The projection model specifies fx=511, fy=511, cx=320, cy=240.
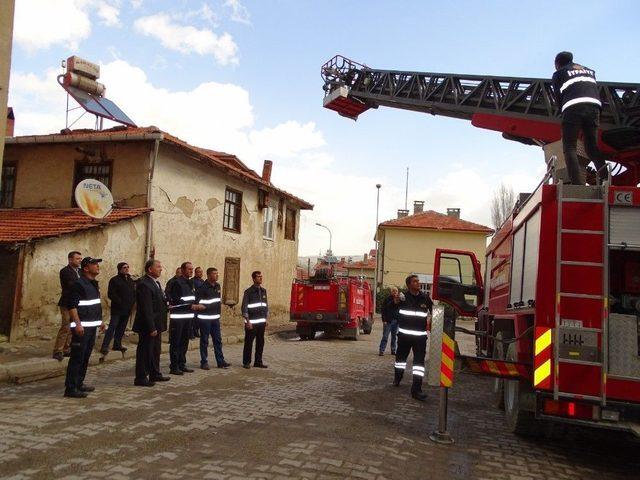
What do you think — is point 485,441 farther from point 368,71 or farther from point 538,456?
point 368,71

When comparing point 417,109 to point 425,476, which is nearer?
point 425,476

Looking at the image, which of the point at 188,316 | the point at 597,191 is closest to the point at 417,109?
the point at 188,316

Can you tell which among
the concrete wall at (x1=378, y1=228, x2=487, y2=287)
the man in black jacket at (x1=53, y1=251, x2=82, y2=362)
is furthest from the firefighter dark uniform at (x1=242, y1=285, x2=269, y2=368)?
the concrete wall at (x1=378, y1=228, x2=487, y2=287)

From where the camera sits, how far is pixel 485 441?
540cm

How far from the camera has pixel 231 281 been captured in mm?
17844

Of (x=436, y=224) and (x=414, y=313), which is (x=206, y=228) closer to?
(x=414, y=313)

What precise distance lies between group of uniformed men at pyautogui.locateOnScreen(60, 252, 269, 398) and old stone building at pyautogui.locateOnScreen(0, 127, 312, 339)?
3.00 m

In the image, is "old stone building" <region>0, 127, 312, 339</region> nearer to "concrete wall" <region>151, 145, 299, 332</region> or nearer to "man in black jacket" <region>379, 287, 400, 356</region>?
"concrete wall" <region>151, 145, 299, 332</region>

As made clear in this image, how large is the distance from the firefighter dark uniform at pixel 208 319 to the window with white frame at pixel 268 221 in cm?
1083

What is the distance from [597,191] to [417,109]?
9.44 meters

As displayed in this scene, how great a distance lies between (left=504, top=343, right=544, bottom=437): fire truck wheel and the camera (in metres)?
5.06

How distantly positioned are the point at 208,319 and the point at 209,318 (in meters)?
0.03

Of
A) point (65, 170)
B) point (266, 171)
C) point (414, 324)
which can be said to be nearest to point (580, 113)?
point (414, 324)

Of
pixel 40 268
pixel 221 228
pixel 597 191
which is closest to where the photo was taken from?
pixel 597 191
